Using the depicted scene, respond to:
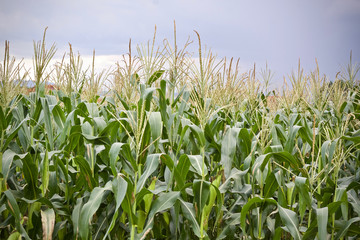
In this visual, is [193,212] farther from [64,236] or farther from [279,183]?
[64,236]

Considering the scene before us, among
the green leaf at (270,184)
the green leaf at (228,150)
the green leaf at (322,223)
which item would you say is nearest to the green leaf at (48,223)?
the green leaf at (228,150)

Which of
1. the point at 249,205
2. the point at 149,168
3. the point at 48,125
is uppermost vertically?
the point at 48,125

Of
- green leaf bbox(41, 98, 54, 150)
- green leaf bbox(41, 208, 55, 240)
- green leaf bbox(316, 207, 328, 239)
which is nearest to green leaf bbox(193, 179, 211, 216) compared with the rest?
green leaf bbox(316, 207, 328, 239)

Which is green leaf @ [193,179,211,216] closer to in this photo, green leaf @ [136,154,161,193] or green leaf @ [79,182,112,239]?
green leaf @ [136,154,161,193]

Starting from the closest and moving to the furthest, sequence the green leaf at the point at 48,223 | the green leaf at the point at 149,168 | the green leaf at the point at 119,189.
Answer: the green leaf at the point at 119,189
the green leaf at the point at 149,168
the green leaf at the point at 48,223

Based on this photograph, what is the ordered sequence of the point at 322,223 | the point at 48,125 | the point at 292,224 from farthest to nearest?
1. the point at 48,125
2. the point at 292,224
3. the point at 322,223

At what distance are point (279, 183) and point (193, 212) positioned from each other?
76 centimetres

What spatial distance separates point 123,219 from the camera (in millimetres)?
2797

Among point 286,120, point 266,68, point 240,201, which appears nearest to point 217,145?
point 240,201

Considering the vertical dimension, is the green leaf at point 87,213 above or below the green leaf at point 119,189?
below

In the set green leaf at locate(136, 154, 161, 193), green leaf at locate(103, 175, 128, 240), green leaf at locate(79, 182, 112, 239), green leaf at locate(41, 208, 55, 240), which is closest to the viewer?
green leaf at locate(103, 175, 128, 240)

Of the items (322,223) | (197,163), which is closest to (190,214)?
(197,163)

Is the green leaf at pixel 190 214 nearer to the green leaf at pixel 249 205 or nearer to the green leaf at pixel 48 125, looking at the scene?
the green leaf at pixel 249 205

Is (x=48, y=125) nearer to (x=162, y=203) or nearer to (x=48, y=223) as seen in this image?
(x=48, y=223)
